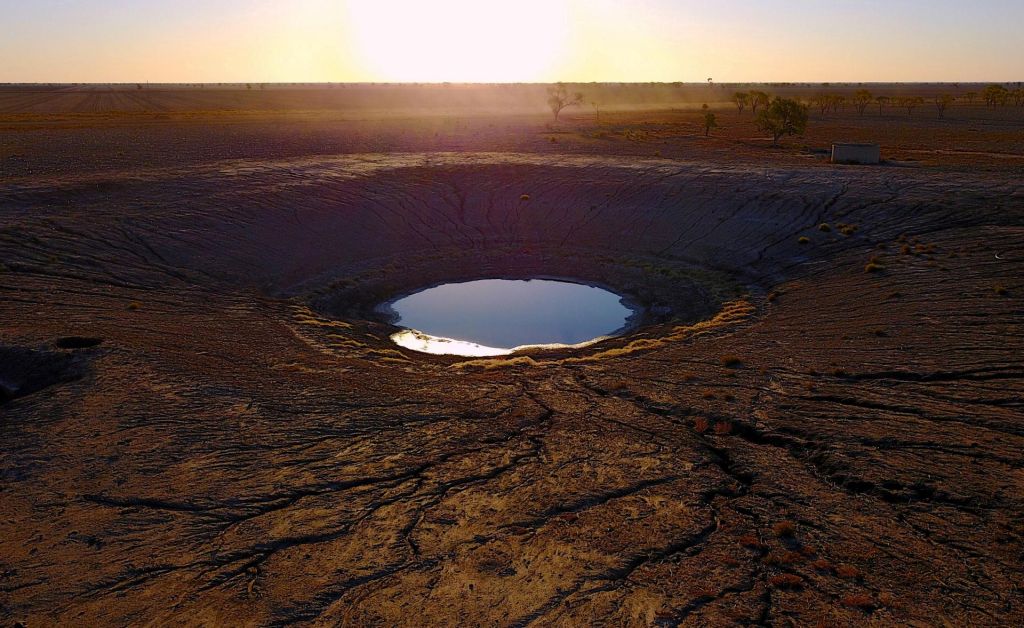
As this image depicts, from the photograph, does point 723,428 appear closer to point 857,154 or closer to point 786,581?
point 786,581

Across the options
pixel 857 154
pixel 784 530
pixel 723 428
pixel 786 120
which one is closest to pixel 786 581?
pixel 784 530

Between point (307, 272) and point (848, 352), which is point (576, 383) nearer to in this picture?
point (848, 352)

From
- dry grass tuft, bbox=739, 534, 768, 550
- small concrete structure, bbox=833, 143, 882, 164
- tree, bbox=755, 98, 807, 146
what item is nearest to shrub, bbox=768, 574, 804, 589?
dry grass tuft, bbox=739, 534, 768, 550

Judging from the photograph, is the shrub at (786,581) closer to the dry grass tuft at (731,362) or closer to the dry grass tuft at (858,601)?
the dry grass tuft at (858,601)

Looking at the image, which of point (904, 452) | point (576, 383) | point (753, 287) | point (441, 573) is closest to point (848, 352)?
point (904, 452)

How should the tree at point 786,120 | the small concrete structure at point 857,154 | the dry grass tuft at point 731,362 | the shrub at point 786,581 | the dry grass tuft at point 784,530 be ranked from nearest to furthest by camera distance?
the shrub at point 786,581
the dry grass tuft at point 784,530
the dry grass tuft at point 731,362
the small concrete structure at point 857,154
the tree at point 786,120

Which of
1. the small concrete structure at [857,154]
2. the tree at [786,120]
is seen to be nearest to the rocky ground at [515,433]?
the small concrete structure at [857,154]
